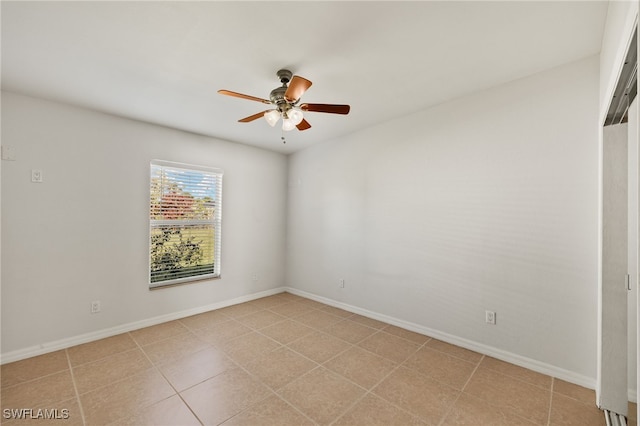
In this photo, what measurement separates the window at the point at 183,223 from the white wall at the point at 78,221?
0.12m

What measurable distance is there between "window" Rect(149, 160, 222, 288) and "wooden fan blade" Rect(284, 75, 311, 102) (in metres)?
2.34

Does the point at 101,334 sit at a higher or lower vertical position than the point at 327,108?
lower

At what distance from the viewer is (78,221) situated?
2.91 metres

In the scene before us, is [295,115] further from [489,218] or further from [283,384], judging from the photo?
[283,384]

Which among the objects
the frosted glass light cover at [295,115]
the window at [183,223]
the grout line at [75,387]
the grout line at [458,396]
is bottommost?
the grout line at [75,387]

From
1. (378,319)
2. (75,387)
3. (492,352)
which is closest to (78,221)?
(75,387)

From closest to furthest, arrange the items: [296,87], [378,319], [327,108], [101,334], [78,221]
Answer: [296,87] < [327,108] < [78,221] < [101,334] < [378,319]

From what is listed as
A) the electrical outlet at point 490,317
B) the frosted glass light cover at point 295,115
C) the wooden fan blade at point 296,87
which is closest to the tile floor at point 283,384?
the electrical outlet at point 490,317

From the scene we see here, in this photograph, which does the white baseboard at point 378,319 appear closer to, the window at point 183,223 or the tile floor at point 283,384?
the tile floor at point 283,384

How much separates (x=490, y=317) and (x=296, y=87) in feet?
8.85

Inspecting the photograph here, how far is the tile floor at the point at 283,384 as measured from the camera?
1.86 metres

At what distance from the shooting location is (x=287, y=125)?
2361 mm

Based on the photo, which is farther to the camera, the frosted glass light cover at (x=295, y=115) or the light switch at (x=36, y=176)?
the light switch at (x=36, y=176)

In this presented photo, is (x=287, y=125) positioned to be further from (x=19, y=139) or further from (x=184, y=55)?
(x=19, y=139)
